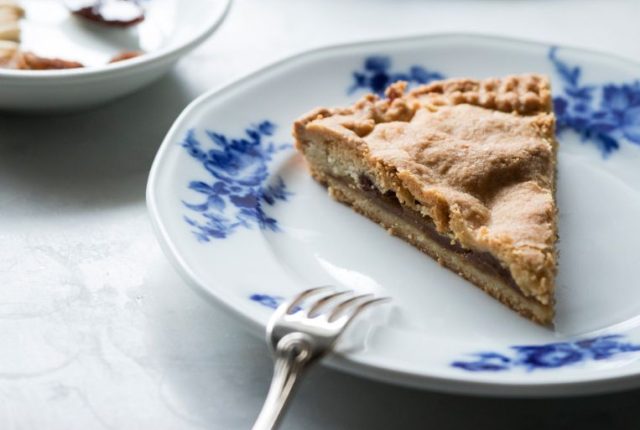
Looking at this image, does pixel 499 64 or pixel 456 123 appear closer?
pixel 456 123

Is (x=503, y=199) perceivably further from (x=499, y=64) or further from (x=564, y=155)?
(x=499, y=64)

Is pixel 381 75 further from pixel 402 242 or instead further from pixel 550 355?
pixel 550 355

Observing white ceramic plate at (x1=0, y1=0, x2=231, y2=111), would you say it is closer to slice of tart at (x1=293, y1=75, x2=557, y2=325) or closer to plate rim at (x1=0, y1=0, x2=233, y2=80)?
plate rim at (x1=0, y1=0, x2=233, y2=80)

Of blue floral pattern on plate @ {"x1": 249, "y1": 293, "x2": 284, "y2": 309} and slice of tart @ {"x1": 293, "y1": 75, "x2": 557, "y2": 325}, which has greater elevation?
slice of tart @ {"x1": 293, "y1": 75, "x2": 557, "y2": 325}

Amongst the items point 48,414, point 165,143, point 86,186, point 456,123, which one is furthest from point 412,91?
point 48,414

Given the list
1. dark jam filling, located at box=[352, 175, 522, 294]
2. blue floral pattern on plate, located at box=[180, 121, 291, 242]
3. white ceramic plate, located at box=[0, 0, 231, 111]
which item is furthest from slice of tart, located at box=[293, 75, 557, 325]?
white ceramic plate, located at box=[0, 0, 231, 111]

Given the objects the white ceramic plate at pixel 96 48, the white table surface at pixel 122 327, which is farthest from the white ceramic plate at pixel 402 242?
the white ceramic plate at pixel 96 48
